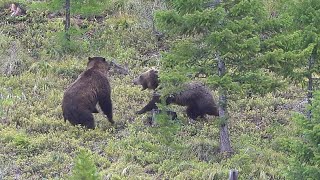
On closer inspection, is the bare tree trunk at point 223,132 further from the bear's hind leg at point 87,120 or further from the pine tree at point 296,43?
the bear's hind leg at point 87,120

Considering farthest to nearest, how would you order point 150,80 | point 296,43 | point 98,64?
1. point 150,80
2. point 98,64
3. point 296,43

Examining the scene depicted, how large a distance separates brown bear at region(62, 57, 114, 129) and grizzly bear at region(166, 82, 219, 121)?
1.27 meters

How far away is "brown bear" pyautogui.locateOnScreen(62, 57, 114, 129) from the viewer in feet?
40.1

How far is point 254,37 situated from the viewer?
389 inches

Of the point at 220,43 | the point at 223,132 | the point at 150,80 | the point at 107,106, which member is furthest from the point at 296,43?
the point at 107,106

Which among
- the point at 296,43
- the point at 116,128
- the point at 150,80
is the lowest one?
the point at 116,128

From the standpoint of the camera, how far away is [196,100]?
12984 mm

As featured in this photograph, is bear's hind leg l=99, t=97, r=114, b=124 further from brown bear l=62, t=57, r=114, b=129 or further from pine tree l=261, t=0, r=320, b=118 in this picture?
pine tree l=261, t=0, r=320, b=118

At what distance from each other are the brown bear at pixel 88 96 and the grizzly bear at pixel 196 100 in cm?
127

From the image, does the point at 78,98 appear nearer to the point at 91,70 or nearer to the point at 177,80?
the point at 91,70

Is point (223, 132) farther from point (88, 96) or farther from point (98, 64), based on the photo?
point (98, 64)

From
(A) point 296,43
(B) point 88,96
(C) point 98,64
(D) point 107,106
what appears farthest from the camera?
(C) point 98,64

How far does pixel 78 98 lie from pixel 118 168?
90.3 inches

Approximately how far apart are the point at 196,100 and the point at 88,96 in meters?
2.15
